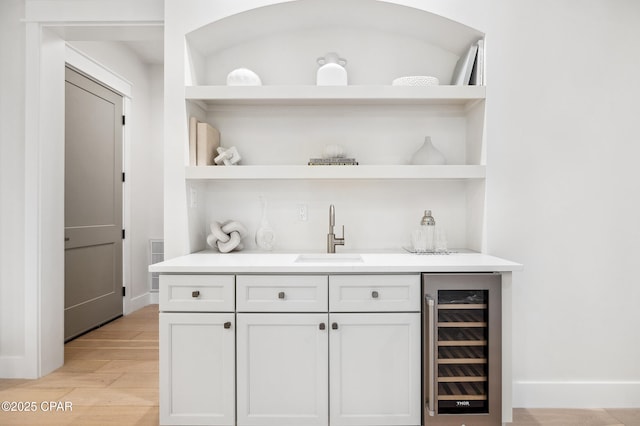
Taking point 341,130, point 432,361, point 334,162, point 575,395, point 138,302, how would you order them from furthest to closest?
point 138,302 → point 341,130 → point 334,162 → point 575,395 → point 432,361

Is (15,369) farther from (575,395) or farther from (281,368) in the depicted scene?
(575,395)

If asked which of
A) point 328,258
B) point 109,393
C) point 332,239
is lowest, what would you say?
point 109,393

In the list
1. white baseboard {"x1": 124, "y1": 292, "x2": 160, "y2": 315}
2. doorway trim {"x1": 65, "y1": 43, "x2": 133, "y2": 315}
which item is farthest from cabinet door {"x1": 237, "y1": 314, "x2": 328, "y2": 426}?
doorway trim {"x1": 65, "y1": 43, "x2": 133, "y2": 315}

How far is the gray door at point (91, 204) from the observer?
358 cm

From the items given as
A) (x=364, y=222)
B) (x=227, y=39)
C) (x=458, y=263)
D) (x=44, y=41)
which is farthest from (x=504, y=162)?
(x=44, y=41)

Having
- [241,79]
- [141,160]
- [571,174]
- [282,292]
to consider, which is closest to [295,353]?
[282,292]

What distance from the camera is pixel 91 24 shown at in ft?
8.86

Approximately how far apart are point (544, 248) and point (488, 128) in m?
0.77

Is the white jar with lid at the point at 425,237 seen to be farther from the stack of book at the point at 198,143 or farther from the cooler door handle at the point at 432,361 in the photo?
the stack of book at the point at 198,143

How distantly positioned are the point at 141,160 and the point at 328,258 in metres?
3.25

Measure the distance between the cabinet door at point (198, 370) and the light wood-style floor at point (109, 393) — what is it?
1.10ft

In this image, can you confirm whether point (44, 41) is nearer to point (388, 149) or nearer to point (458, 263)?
point (388, 149)

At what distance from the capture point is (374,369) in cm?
200

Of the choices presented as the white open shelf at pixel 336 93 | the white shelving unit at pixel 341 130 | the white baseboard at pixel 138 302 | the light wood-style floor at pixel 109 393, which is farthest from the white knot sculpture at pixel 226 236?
the white baseboard at pixel 138 302
